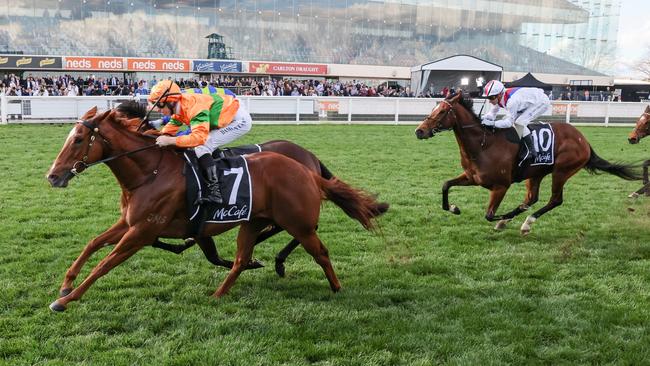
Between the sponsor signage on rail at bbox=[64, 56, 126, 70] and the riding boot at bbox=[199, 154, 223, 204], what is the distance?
33.8 meters

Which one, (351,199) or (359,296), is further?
(351,199)

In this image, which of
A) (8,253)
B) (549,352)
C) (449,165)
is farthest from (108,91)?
(549,352)

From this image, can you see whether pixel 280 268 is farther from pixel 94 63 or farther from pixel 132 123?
pixel 94 63

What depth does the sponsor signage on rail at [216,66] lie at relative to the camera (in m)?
37.0

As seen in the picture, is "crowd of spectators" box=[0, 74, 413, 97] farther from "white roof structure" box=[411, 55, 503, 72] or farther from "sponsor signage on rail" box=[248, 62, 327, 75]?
"sponsor signage on rail" box=[248, 62, 327, 75]

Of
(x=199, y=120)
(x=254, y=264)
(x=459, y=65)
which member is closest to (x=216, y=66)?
(x=459, y=65)

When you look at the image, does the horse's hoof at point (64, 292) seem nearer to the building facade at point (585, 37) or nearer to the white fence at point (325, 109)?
the white fence at point (325, 109)

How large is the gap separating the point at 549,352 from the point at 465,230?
335cm

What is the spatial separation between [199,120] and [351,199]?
1454 mm

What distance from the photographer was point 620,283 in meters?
5.18

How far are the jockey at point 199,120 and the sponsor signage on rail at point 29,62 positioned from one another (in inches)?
1298

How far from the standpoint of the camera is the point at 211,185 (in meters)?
4.50

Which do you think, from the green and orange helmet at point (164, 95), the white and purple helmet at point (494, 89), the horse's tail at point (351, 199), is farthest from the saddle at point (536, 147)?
the green and orange helmet at point (164, 95)

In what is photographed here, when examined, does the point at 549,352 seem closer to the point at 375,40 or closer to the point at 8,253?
the point at 8,253
